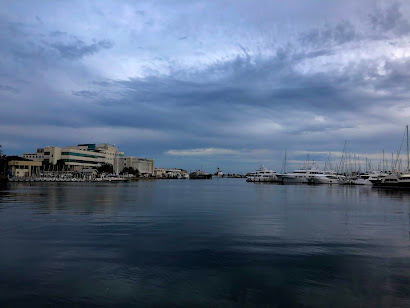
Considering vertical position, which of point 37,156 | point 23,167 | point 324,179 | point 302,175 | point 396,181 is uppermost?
point 37,156

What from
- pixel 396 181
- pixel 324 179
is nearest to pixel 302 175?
pixel 324 179

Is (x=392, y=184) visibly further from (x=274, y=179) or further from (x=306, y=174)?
(x=274, y=179)

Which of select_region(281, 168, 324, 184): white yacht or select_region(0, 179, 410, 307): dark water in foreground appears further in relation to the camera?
select_region(281, 168, 324, 184): white yacht

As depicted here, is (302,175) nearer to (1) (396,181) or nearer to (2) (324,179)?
(2) (324,179)

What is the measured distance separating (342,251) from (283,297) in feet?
29.4

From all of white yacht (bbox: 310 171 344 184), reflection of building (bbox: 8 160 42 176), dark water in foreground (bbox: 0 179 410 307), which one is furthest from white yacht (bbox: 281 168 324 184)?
dark water in foreground (bbox: 0 179 410 307)

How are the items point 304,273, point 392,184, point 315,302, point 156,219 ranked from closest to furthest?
point 315,302 < point 304,273 < point 156,219 < point 392,184

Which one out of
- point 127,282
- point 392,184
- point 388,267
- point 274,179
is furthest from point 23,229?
point 274,179

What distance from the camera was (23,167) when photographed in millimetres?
170875

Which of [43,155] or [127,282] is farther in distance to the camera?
[43,155]

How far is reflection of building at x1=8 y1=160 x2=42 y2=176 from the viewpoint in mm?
166625

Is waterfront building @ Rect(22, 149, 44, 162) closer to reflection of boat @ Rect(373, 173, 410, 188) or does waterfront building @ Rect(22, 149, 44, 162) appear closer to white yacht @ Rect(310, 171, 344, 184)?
white yacht @ Rect(310, 171, 344, 184)

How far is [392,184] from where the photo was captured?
116375 millimetres

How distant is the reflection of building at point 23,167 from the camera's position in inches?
6560
